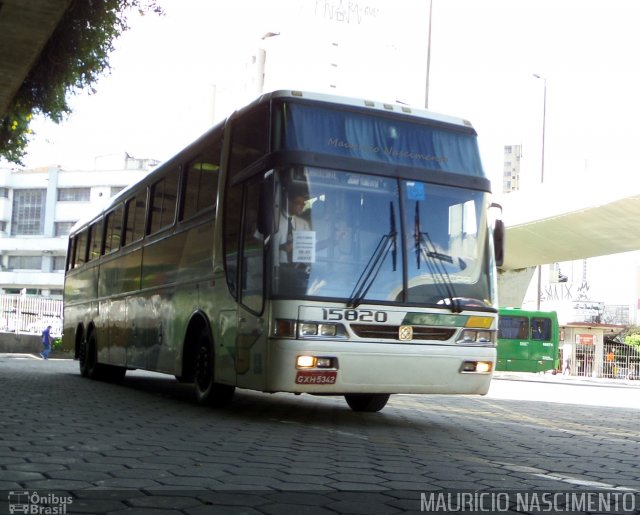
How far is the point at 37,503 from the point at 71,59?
10.2 m

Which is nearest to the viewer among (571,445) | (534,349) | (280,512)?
(280,512)

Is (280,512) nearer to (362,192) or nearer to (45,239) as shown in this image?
(362,192)

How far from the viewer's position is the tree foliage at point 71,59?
500 inches

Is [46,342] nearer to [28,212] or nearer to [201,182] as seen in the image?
[201,182]

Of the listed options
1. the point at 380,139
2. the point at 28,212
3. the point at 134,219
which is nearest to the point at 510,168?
the point at 28,212

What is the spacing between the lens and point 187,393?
14.8m

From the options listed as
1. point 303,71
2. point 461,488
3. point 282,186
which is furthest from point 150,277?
point 303,71

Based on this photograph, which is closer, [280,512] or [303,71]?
[280,512]

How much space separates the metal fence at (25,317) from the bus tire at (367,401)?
29228mm

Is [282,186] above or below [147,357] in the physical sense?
above

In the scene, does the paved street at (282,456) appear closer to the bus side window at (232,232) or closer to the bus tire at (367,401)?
the bus tire at (367,401)

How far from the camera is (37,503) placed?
4641mm

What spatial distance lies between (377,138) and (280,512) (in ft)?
19.2

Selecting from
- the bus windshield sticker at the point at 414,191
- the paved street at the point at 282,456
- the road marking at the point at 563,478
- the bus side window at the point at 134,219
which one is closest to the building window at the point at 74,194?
the bus side window at the point at 134,219
